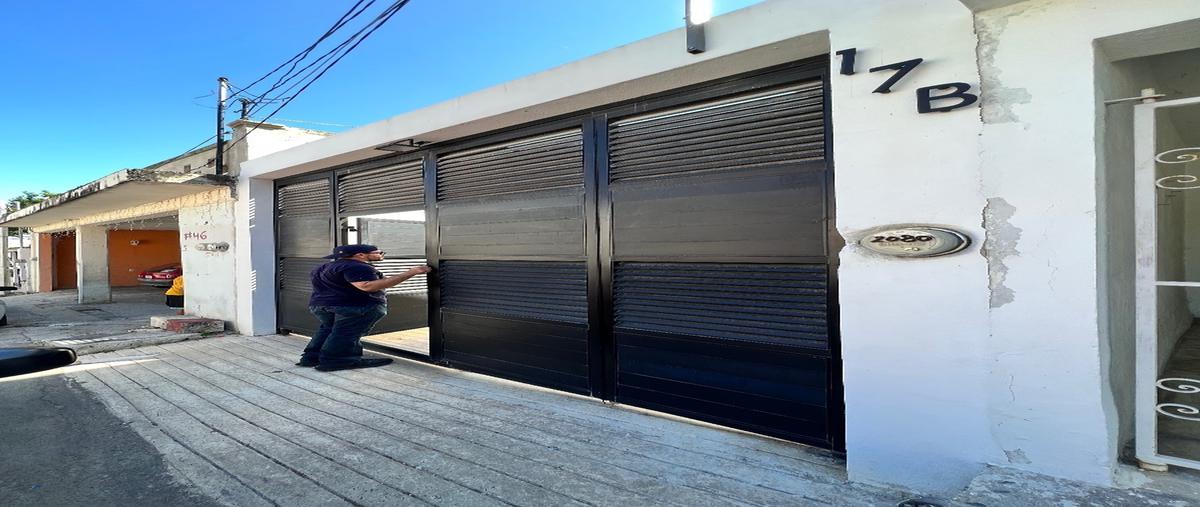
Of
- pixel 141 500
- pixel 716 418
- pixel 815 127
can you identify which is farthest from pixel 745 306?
pixel 141 500

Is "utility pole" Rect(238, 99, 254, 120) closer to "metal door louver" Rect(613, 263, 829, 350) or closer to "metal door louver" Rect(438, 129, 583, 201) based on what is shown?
"metal door louver" Rect(438, 129, 583, 201)

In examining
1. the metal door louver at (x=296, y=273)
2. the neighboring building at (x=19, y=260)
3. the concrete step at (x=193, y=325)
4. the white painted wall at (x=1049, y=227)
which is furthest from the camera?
the neighboring building at (x=19, y=260)

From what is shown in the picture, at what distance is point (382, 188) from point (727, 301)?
178 inches

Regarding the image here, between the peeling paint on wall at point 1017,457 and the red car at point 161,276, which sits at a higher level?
the red car at point 161,276

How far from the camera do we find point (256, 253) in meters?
8.41

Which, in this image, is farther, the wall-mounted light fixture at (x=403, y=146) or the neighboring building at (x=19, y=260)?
the neighboring building at (x=19, y=260)

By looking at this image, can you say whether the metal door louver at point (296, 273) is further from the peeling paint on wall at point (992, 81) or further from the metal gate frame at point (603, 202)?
the peeling paint on wall at point (992, 81)

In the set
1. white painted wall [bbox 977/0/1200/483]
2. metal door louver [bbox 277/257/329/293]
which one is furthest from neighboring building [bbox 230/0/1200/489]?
metal door louver [bbox 277/257/329/293]

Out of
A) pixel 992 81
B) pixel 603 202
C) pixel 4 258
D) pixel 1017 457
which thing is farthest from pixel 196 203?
pixel 4 258

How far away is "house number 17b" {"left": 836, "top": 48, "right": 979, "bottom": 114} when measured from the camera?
256 centimetres

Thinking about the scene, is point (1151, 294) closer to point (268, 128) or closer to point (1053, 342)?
point (1053, 342)

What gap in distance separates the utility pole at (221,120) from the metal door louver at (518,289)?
5.62 m

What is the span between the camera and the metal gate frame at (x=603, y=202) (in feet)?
11.0

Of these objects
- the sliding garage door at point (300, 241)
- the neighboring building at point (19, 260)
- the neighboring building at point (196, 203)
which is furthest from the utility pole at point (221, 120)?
the neighboring building at point (19, 260)
